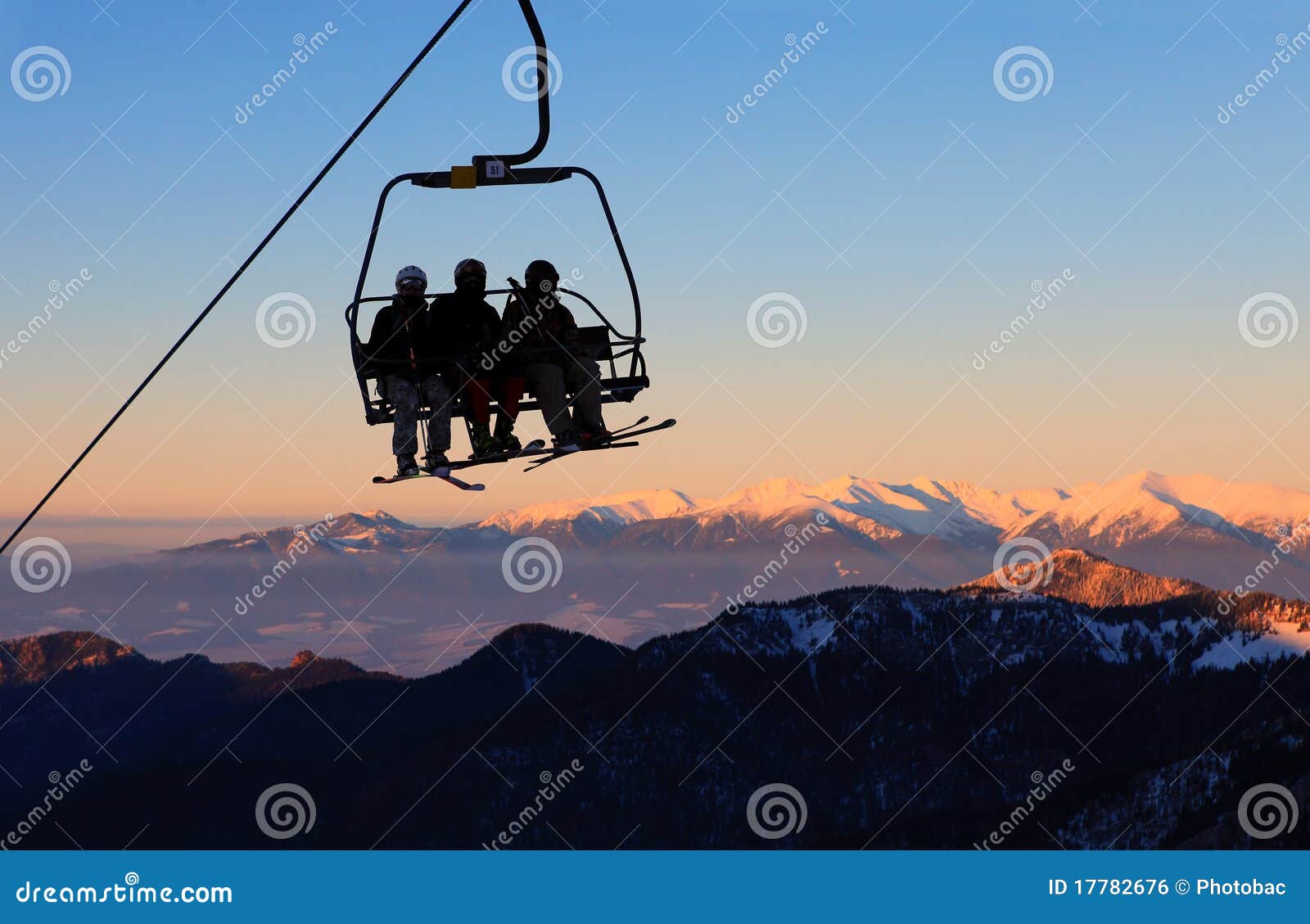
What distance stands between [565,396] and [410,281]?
2486 millimetres

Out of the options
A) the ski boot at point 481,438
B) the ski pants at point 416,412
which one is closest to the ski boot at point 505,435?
the ski boot at point 481,438

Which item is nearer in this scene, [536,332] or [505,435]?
[536,332]

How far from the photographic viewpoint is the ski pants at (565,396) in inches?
846

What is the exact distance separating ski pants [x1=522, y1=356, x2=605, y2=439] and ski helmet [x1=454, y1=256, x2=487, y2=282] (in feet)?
4.52

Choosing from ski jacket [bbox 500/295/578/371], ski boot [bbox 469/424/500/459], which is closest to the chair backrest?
ski jacket [bbox 500/295/578/371]

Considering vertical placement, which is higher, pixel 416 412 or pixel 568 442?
pixel 568 442

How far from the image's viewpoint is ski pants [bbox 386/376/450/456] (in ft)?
69.4

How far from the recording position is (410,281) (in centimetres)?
2125

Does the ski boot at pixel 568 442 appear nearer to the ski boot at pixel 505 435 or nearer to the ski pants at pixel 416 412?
the ski boot at pixel 505 435

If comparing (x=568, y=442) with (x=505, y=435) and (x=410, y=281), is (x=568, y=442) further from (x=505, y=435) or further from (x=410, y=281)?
(x=410, y=281)

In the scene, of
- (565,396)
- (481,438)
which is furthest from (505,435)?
(565,396)

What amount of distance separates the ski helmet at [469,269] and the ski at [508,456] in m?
2.48

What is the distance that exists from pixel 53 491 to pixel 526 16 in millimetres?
7404
